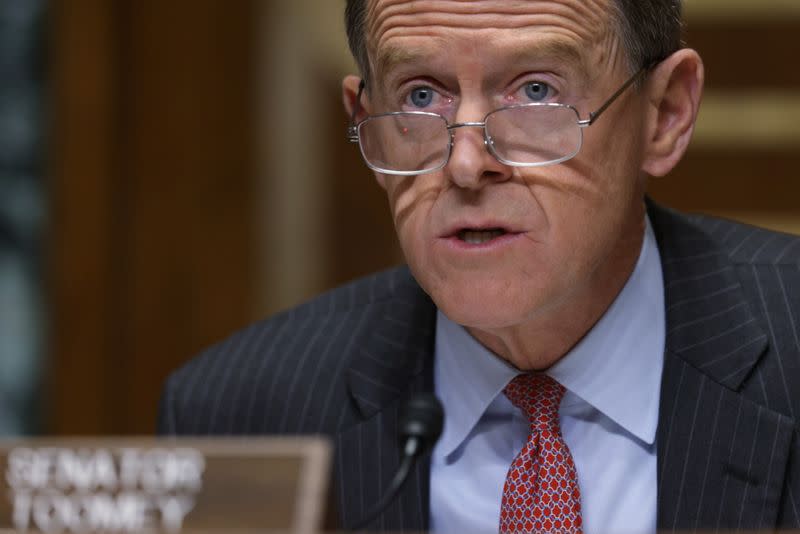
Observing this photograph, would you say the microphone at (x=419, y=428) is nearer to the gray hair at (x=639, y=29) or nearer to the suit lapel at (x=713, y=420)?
the suit lapel at (x=713, y=420)

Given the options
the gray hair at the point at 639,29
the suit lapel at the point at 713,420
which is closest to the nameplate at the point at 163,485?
the suit lapel at the point at 713,420

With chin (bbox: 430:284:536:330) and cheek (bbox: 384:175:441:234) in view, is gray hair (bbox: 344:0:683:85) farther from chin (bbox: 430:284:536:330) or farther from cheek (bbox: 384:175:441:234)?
chin (bbox: 430:284:536:330)

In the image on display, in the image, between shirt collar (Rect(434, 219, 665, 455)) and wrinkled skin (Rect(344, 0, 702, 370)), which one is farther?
shirt collar (Rect(434, 219, 665, 455))

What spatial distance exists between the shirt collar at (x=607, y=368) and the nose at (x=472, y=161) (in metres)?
0.36

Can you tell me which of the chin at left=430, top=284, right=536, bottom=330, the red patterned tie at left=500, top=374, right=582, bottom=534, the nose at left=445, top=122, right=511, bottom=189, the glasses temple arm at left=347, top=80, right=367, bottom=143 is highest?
the glasses temple arm at left=347, top=80, right=367, bottom=143

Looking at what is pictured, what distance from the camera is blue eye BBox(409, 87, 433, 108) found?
72.5 inches

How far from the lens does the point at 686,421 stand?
6.20ft

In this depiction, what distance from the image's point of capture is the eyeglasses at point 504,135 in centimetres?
177

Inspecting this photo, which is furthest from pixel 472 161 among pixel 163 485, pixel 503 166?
pixel 163 485

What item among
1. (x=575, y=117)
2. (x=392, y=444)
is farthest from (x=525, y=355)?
(x=575, y=117)

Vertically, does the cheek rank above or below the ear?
below

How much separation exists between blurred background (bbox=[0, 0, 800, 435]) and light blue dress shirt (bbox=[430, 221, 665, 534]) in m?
2.14

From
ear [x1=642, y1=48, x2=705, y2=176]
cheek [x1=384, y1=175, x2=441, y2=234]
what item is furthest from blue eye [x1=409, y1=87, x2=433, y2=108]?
ear [x1=642, y1=48, x2=705, y2=176]

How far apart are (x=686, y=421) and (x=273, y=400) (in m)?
0.71
